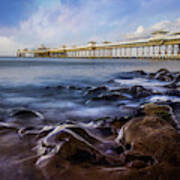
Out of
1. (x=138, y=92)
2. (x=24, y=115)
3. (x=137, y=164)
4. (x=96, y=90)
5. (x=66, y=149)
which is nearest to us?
(x=137, y=164)

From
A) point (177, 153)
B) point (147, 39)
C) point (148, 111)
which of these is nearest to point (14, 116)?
point (148, 111)

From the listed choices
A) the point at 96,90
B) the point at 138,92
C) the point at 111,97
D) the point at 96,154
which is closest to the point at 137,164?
the point at 96,154

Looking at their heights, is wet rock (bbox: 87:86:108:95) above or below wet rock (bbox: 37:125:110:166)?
below

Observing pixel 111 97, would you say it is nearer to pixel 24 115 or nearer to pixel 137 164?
pixel 24 115

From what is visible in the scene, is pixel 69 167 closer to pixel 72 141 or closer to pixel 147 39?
pixel 72 141

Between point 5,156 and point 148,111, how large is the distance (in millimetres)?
1777

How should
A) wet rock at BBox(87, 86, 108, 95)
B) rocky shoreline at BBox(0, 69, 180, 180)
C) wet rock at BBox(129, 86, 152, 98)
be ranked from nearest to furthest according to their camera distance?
rocky shoreline at BBox(0, 69, 180, 180) < wet rock at BBox(129, 86, 152, 98) < wet rock at BBox(87, 86, 108, 95)

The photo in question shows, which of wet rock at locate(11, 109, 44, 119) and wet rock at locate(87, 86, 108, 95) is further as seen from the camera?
wet rock at locate(87, 86, 108, 95)

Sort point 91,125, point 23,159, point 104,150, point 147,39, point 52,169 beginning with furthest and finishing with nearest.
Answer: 1. point 147,39
2. point 91,125
3. point 104,150
4. point 23,159
5. point 52,169

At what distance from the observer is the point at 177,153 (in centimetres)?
146

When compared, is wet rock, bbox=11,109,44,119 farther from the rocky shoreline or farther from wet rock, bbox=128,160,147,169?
wet rock, bbox=128,160,147,169

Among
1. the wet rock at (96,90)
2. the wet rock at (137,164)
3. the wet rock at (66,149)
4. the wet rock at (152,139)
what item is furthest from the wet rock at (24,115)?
the wet rock at (96,90)

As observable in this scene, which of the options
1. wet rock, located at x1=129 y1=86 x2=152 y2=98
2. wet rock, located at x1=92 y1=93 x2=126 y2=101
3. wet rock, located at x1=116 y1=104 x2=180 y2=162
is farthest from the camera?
wet rock, located at x1=129 y1=86 x2=152 y2=98

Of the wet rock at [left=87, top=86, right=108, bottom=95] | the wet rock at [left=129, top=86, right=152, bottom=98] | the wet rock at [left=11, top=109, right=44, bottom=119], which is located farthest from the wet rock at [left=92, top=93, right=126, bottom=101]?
the wet rock at [left=11, top=109, right=44, bottom=119]
